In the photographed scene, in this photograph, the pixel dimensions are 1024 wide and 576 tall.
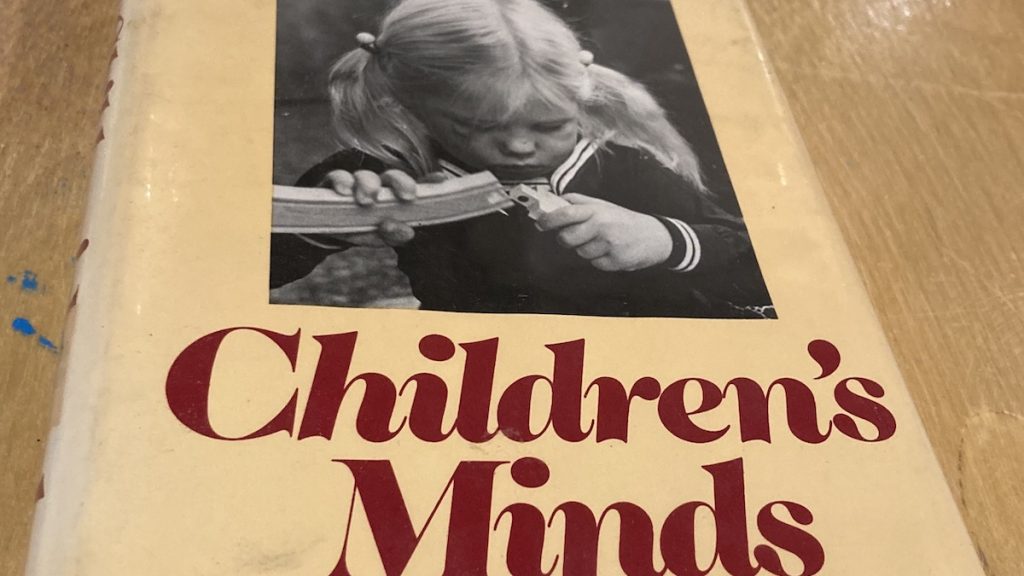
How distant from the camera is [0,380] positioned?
0.34 metres

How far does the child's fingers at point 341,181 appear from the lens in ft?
1.25

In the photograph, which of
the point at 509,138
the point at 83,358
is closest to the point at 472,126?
the point at 509,138

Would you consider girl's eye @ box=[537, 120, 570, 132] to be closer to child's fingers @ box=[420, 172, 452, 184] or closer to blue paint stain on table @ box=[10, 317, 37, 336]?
child's fingers @ box=[420, 172, 452, 184]

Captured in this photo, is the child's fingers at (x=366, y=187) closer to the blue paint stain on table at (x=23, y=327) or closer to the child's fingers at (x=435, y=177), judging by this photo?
the child's fingers at (x=435, y=177)

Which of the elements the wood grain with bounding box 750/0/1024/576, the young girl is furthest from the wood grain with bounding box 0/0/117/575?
the wood grain with bounding box 750/0/1024/576

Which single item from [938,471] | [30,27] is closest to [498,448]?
[938,471]

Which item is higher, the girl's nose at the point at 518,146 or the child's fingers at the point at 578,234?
the girl's nose at the point at 518,146

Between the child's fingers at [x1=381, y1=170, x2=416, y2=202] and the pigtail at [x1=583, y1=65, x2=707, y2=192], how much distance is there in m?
0.10

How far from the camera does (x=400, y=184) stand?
39cm

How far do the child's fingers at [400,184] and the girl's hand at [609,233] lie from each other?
0.06 m

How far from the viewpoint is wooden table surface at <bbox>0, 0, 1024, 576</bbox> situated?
1.17 feet

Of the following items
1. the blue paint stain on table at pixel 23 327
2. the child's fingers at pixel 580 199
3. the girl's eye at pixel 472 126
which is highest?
the girl's eye at pixel 472 126

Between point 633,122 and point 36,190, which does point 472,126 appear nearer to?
point 633,122

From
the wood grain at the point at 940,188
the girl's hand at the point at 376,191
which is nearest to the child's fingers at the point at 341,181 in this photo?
the girl's hand at the point at 376,191
